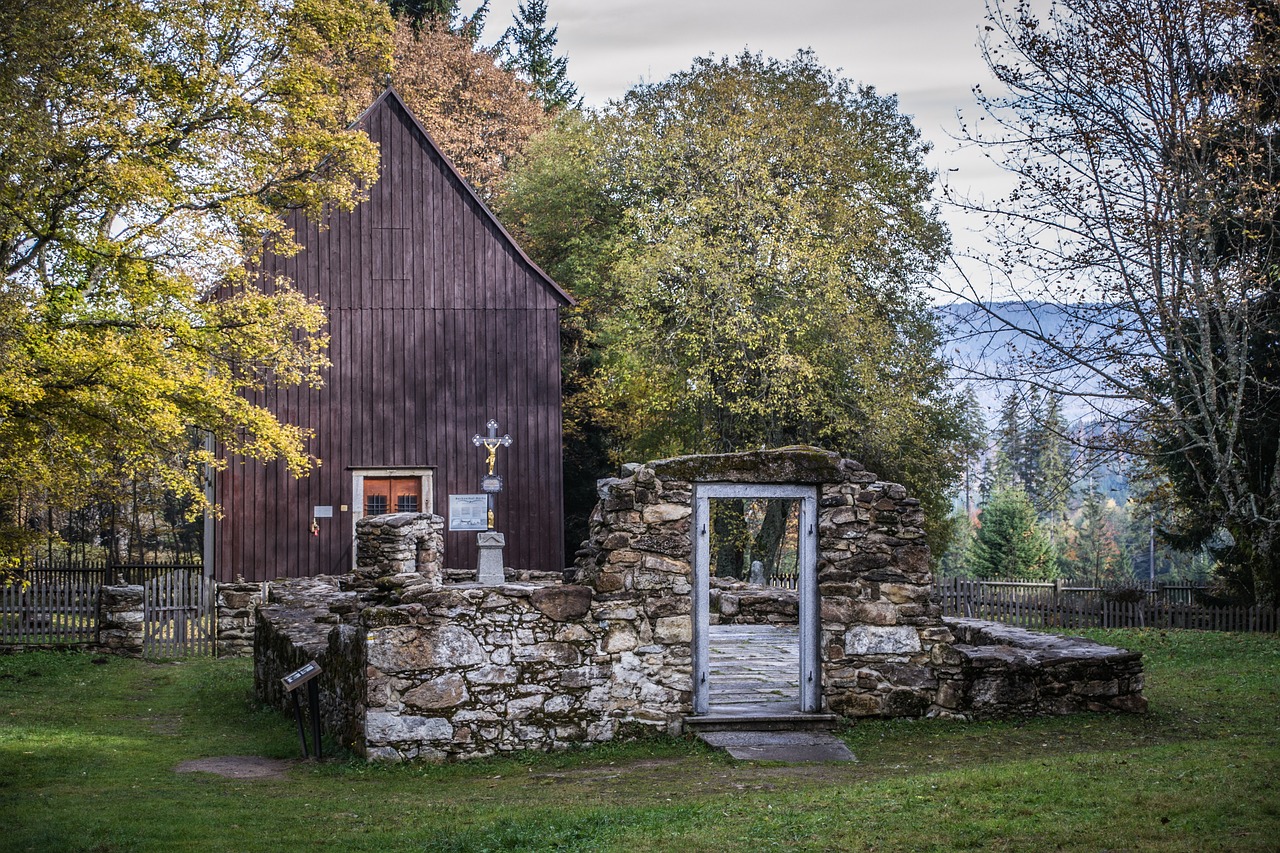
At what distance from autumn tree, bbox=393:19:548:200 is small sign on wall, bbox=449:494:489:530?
50.3 ft

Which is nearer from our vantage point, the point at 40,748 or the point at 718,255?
the point at 40,748

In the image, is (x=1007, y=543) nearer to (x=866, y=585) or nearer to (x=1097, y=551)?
(x=1097, y=551)

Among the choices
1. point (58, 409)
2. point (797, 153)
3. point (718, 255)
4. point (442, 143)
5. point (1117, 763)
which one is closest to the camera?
point (1117, 763)

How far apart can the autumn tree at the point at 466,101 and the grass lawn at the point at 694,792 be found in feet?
82.9

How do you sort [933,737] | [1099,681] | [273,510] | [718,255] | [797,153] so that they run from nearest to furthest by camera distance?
1. [933,737]
2. [1099,681]
3. [273,510]
4. [718,255]
5. [797,153]

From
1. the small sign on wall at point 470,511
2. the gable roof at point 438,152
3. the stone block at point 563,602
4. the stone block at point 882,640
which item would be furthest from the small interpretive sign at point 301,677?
the gable roof at point 438,152

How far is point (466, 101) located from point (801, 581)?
29.3m

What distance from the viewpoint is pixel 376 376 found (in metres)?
23.9

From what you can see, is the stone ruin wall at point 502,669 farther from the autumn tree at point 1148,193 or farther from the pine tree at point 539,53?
the pine tree at point 539,53

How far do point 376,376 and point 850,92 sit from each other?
603 inches

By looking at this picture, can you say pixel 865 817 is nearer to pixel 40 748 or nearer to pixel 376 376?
pixel 40 748

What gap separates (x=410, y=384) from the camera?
944 inches

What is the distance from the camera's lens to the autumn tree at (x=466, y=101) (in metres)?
35.9

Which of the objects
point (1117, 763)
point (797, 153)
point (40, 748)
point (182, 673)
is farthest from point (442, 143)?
point (1117, 763)
